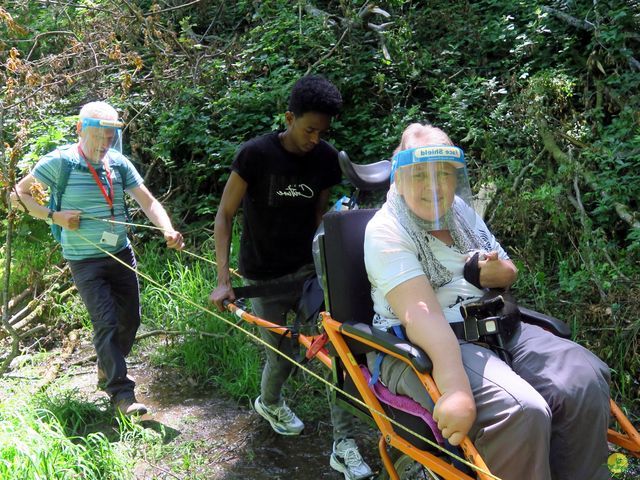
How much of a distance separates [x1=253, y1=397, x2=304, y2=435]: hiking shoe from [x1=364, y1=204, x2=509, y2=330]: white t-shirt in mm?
1420

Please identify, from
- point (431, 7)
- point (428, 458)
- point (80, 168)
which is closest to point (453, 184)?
point (428, 458)

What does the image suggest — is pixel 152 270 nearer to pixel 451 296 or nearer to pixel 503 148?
pixel 503 148

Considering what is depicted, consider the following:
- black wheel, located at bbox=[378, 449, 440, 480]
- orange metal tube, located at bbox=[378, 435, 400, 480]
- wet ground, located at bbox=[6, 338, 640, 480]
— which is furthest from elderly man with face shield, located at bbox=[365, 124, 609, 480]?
wet ground, located at bbox=[6, 338, 640, 480]

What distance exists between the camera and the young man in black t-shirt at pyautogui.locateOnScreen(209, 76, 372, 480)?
339 centimetres

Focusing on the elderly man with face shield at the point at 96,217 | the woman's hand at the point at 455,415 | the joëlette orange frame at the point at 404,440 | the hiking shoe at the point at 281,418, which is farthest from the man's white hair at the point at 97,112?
the woman's hand at the point at 455,415

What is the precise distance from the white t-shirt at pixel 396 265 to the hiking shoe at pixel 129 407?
2.04 m

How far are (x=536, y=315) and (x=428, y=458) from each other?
0.86 m

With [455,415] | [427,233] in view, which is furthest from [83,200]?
[455,415]

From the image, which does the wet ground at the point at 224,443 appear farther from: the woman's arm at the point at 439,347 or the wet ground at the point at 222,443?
the woman's arm at the point at 439,347

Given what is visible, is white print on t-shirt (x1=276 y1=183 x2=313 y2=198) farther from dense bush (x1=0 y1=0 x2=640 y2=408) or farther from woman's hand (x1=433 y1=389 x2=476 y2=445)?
dense bush (x1=0 y1=0 x2=640 y2=408)

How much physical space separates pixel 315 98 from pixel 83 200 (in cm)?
178

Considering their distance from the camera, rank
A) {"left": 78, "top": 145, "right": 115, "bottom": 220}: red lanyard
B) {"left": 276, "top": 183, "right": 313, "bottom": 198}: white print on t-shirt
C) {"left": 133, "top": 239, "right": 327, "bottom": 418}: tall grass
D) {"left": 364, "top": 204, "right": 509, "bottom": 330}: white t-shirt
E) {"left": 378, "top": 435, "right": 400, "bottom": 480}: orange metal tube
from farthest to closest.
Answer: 1. {"left": 133, "top": 239, "right": 327, "bottom": 418}: tall grass
2. {"left": 78, "top": 145, "right": 115, "bottom": 220}: red lanyard
3. {"left": 276, "top": 183, "right": 313, "bottom": 198}: white print on t-shirt
4. {"left": 378, "top": 435, "right": 400, "bottom": 480}: orange metal tube
5. {"left": 364, "top": 204, "right": 509, "bottom": 330}: white t-shirt

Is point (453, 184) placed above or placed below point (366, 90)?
below

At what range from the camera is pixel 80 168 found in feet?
13.7
